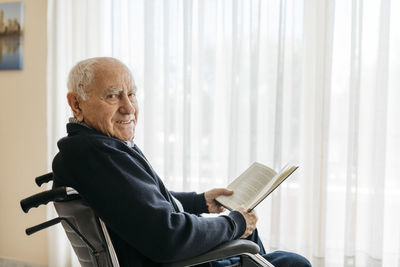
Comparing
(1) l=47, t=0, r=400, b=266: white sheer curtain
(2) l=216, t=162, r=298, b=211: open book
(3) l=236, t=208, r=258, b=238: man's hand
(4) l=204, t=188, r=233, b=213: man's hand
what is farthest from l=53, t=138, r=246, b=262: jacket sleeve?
(1) l=47, t=0, r=400, b=266: white sheer curtain

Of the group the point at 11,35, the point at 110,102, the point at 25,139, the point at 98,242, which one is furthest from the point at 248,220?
the point at 11,35

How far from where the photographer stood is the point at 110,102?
1.19m

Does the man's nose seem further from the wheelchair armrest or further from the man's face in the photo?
the wheelchair armrest

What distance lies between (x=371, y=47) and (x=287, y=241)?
3.53 ft

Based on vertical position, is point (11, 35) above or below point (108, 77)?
above

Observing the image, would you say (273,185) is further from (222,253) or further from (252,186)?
(222,253)

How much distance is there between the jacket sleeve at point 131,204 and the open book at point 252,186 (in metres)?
0.22

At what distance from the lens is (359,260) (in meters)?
1.94

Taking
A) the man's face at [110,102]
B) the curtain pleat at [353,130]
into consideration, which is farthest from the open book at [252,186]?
the curtain pleat at [353,130]

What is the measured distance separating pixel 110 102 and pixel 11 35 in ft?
5.82

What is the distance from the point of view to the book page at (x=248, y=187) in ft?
4.30

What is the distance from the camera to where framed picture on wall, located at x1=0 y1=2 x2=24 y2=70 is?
252 cm

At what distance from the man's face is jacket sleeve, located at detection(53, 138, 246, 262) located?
137mm

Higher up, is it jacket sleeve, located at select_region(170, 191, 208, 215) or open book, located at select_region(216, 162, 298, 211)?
open book, located at select_region(216, 162, 298, 211)
